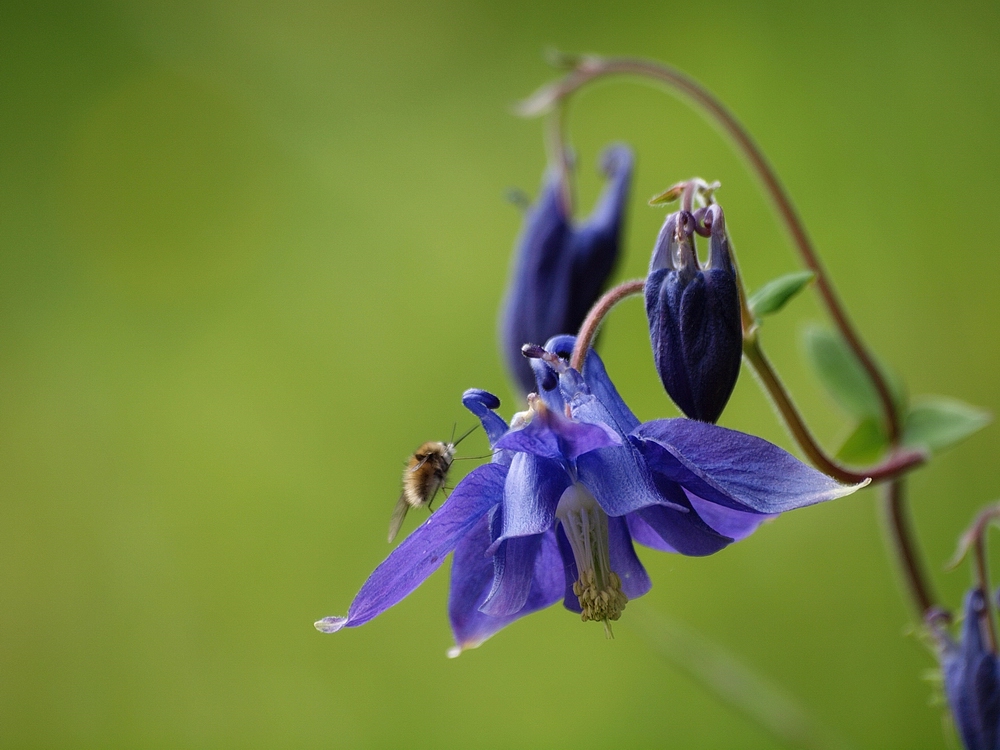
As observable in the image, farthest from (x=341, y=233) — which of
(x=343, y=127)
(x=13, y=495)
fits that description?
(x=13, y=495)

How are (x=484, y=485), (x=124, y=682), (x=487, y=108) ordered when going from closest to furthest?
1. (x=484, y=485)
2. (x=124, y=682)
3. (x=487, y=108)

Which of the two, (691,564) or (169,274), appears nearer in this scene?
(691,564)

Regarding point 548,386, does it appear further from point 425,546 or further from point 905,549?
point 905,549

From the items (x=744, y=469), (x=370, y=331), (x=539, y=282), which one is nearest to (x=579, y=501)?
(x=744, y=469)

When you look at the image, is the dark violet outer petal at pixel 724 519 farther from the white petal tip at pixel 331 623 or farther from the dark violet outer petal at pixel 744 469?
the white petal tip at pixel 331 623

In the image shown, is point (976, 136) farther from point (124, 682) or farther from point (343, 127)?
point (124, 682)

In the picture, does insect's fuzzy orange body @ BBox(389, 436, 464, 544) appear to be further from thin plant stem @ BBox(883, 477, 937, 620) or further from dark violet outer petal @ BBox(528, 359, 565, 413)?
thin plant stem @ BBox(883, 477, 937, 620)
